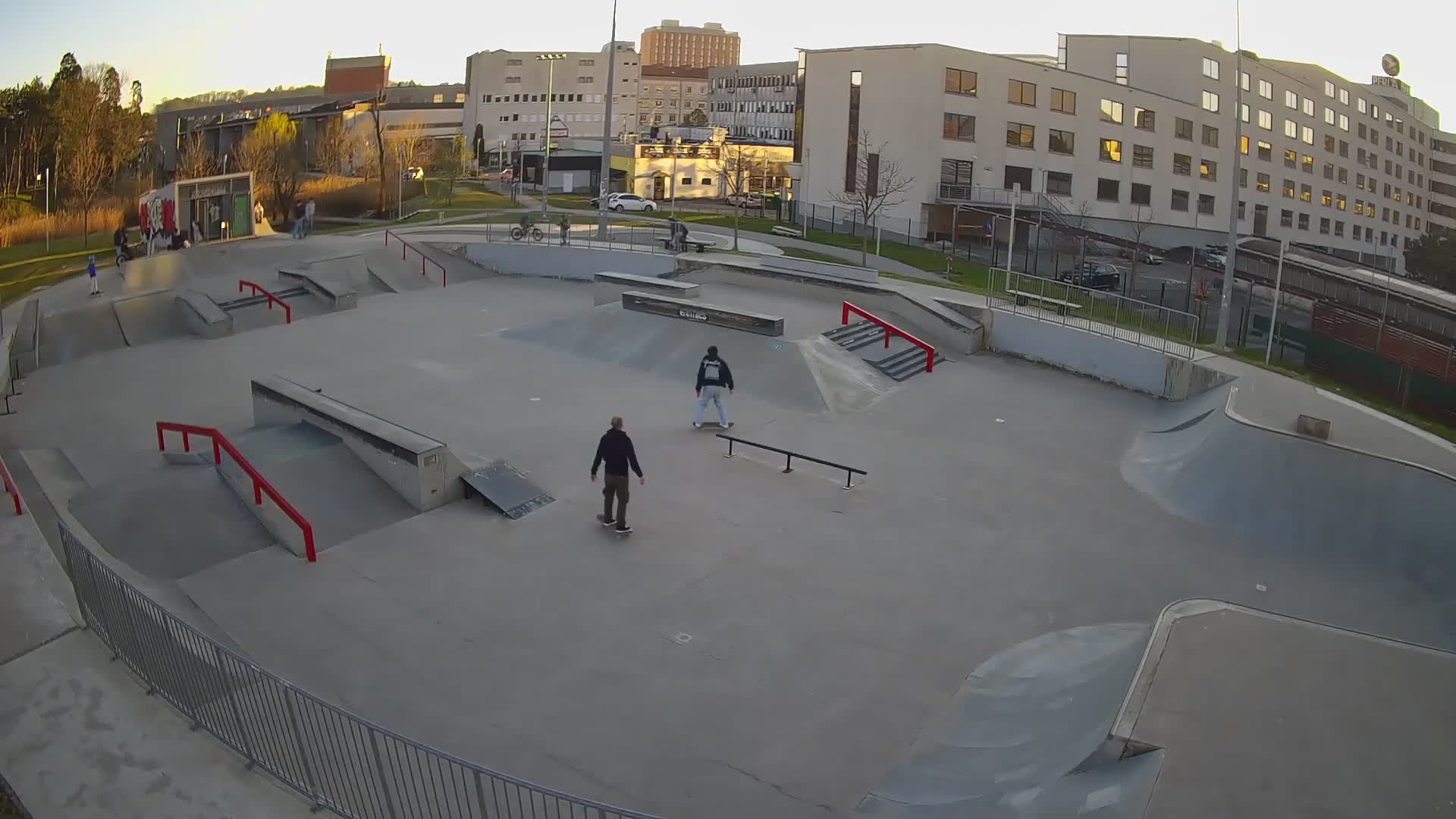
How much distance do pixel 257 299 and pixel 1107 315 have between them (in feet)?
69.2

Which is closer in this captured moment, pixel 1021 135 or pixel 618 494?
pixel 618 494

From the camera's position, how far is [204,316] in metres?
24.1

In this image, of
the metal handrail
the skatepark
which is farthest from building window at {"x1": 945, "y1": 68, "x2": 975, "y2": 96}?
the metal handrail

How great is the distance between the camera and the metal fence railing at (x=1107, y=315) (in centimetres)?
2133

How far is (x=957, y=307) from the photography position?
24500mm

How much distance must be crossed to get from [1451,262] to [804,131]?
34.4 meters

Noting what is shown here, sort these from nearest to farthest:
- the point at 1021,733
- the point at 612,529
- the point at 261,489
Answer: the point at 1021,733
the point at 261,489
the point at 612,529

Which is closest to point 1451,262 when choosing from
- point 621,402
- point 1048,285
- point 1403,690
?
point 1048,285

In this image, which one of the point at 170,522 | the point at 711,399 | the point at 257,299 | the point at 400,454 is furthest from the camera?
the point at 257,299

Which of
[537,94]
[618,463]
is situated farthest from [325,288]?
[537,94]

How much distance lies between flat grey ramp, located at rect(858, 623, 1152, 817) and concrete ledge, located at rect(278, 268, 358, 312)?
2220 cm

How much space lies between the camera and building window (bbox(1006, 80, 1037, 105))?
4791cm

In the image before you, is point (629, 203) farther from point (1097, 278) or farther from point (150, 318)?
point (150, 318)

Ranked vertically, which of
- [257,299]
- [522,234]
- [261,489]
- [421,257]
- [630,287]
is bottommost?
[261,489]
